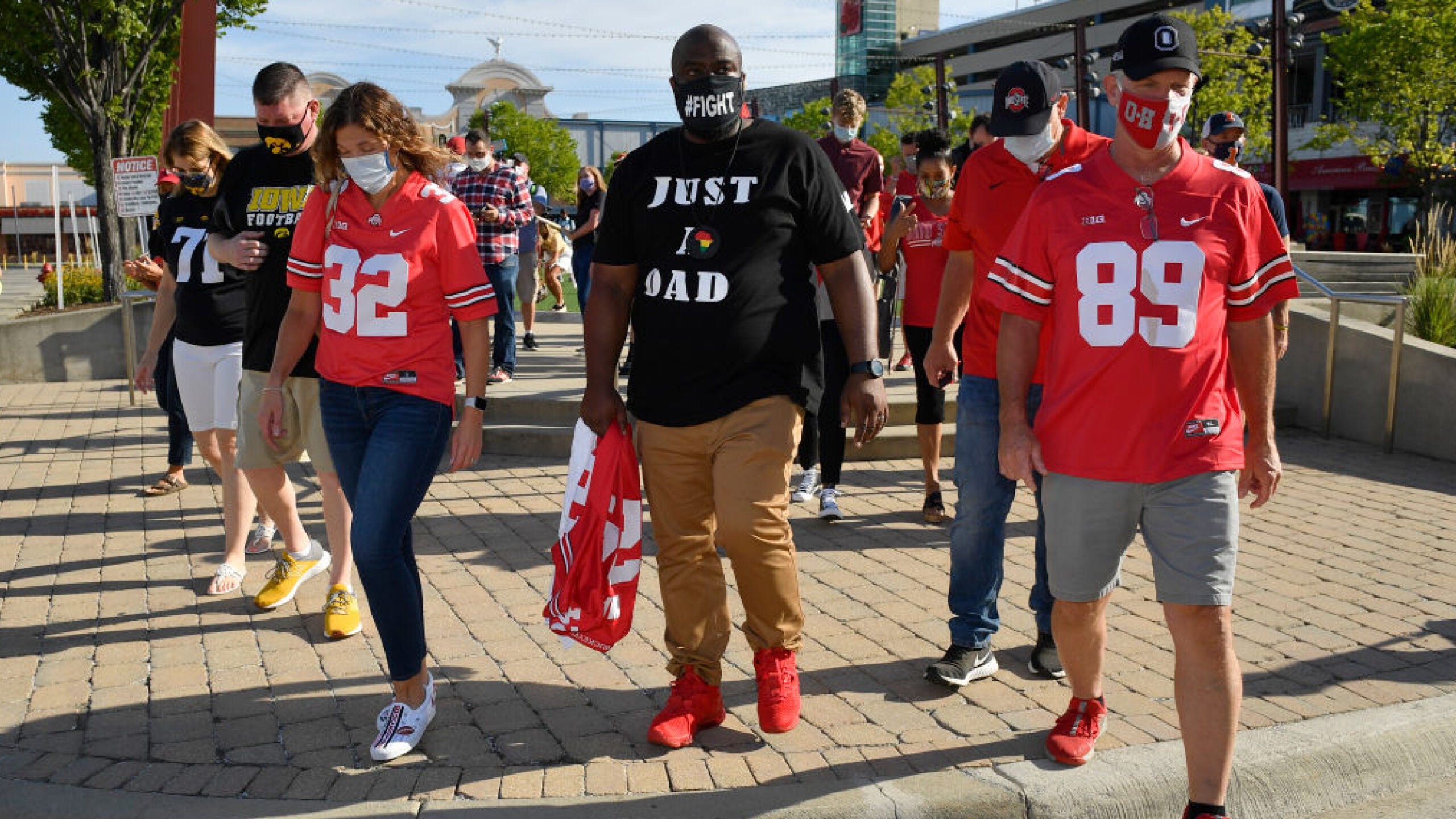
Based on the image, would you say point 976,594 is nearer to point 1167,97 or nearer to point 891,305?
point 1167,97

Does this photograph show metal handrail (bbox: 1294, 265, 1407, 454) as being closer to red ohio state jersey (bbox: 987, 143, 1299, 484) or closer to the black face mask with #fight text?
red ohio state jersey (bbox: 987, 143, 1299, 484)

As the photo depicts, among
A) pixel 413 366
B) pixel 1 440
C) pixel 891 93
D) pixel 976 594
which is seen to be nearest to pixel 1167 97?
pixel 976 594

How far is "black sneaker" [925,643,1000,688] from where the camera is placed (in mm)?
4422

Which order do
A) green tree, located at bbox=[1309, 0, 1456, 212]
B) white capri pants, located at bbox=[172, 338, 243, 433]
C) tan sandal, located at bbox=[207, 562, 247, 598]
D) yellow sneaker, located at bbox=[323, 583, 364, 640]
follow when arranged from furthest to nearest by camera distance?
green tree, located at bbox=[1309, 0, 1456, 212]
white capri pants, located at bbox=[172, 338, 243, 433]
tan sandal, located at bbox=[207, 562, 247, 598]
yellow sneaker, located at bbox=[323, 583, 364, 640]

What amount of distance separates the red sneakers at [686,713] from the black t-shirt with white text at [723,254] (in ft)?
2.86

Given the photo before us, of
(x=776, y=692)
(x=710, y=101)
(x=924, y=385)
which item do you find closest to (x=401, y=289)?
(x=710, y=101)

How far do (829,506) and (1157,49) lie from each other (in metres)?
4.04

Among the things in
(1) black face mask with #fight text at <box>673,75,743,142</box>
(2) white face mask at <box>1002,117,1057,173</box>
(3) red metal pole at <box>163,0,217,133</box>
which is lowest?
(2) white face mask at <box>1002,117,1057,173</box>

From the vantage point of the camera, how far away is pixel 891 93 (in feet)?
203

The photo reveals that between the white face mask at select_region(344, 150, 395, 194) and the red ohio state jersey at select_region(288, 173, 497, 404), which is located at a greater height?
the white face mask at select_region(344, 150, 395, 194)

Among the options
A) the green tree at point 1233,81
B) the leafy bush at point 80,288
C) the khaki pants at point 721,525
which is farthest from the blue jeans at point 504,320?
the green tree at point 1233,81

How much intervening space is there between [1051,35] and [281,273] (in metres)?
82.0

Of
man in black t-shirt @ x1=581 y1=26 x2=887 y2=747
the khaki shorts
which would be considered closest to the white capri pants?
the khaki shorts

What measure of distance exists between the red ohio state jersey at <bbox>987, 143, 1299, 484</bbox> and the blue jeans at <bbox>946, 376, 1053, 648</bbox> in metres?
1.04
